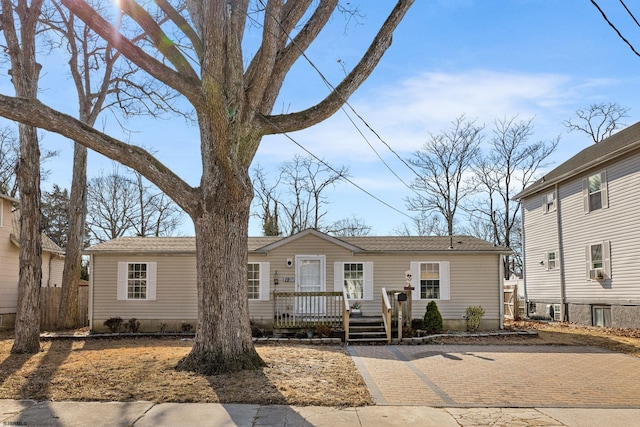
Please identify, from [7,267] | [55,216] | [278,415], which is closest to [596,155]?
[278,415]

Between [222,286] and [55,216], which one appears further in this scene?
[55,216]

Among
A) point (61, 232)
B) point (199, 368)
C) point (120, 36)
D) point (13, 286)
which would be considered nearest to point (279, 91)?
point (120, 36)

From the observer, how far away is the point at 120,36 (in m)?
7.89

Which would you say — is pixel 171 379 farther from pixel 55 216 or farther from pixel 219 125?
pixel 55 216

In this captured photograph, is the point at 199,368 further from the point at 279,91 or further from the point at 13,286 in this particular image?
the point at 13,286

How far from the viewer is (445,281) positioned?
15.9m

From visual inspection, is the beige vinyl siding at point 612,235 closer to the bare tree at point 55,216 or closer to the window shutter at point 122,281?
the window shutter at point 122,281

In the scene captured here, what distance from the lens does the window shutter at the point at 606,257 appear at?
16.0m

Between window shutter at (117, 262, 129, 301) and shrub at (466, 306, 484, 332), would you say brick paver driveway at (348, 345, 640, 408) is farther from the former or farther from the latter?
window shutter at (117, 262, 129, 301)

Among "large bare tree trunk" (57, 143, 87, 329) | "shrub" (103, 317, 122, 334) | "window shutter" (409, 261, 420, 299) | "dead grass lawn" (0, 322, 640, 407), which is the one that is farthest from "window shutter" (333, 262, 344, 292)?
"large bare tree trunk" (57, 143, 87, 329)

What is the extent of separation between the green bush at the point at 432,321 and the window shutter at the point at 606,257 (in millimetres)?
5848

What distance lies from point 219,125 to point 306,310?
749 cm

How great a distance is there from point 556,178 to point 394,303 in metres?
8.53

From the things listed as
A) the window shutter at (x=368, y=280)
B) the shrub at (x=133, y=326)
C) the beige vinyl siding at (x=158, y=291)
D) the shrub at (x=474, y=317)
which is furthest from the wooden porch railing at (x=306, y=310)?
the shrub at (x=133, y=326)
